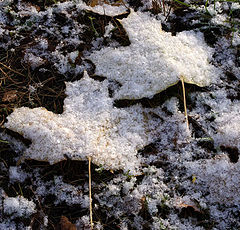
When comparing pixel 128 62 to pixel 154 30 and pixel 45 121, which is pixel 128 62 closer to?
pixel 154 30

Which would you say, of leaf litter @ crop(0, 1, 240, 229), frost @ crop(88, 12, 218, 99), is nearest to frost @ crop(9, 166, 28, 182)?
A: leaf litter @ crop(0, 1, 240, 229)

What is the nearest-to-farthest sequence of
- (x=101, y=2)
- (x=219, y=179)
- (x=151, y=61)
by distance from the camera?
(x=219, y=179) < (x=151, y=61) < (x=101, y=2)

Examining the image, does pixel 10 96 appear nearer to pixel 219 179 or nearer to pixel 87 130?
pixel 87 130

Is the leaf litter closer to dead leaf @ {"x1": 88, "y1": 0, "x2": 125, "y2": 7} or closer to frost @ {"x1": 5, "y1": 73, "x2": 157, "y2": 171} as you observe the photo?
frost @ {"x1": 5, "y1": 73, "x2": 157, "y2": 171}

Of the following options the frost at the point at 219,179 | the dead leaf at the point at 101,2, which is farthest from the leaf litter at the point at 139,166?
the dead leaf at the point at 101,2

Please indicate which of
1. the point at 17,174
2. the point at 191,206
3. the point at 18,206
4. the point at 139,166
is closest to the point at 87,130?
the point at 139,166

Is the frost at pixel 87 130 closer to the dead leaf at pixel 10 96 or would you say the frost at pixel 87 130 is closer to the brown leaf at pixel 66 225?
the dead leaf at pixel 10 96
